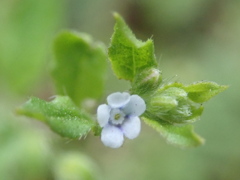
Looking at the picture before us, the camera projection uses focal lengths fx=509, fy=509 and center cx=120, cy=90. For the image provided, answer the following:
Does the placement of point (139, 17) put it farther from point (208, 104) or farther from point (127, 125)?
point (127, 125)

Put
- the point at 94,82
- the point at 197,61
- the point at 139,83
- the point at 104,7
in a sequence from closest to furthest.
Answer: the point at 139,83, the point at 94,82, the point at 197,61, the point at 104,7

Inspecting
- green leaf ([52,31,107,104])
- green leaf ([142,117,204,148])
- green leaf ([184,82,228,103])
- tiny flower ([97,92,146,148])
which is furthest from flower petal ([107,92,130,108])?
green leaf ([52,31,107,104])

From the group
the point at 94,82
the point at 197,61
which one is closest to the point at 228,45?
the point at 197,61

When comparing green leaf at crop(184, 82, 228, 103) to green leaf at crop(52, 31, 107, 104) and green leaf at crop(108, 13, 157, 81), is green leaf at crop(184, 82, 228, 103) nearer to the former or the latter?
green leaf at crop(108, 13, 157, 81)

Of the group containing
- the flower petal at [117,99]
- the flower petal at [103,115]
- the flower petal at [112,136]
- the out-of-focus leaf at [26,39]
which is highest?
the out-of-focus leaf at [26,39]

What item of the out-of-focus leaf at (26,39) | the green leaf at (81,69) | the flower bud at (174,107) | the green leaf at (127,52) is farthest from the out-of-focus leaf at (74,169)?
the flower bud at (174,107)

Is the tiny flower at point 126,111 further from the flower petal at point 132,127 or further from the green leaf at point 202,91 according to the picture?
the green leaf at point 202,91
